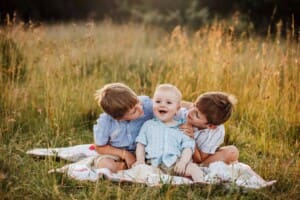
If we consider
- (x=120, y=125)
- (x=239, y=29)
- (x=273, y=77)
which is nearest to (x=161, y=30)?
(x=239, y=29)

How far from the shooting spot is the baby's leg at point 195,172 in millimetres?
4160

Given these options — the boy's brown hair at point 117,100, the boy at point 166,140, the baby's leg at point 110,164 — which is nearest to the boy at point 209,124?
the boy at point 166,140

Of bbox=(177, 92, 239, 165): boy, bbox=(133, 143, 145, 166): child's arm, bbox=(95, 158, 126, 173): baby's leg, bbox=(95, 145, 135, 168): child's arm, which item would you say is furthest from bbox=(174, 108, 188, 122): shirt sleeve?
bbox=(95, 158, 126, 173): baby's leg

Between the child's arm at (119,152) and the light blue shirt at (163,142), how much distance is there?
148 mm

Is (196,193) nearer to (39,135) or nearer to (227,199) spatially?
(227,199)

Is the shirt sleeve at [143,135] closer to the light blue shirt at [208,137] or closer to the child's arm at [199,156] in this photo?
the light blue shirt at [208,137]

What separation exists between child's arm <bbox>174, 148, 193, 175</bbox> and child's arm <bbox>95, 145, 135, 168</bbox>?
420 mm

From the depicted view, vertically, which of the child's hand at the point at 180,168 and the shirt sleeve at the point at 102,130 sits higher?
the shirt sleeve at the point at 102,130

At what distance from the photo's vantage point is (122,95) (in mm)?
4371

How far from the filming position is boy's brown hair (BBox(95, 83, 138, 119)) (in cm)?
434

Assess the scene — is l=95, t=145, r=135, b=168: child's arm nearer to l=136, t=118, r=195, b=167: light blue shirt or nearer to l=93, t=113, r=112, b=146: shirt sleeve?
l=93, t=113, r=112, b=146: shirt sleeve

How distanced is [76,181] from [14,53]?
2960 millimetres

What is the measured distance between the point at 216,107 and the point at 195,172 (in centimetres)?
57

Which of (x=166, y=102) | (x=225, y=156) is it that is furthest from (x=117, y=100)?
(x=225, y=156)
